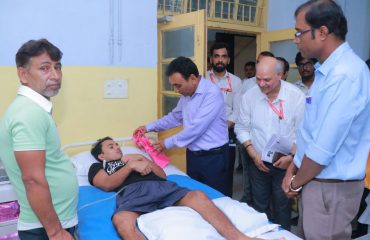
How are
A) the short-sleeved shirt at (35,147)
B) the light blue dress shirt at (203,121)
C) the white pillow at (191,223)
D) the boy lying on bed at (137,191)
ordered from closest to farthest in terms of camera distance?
the short-sleeved shirt at (35,147)
the white pillow at (191,223)
the boy lying on bed at (137,191)
the light blue dress shirt at (203,121)

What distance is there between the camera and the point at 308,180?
166 cm

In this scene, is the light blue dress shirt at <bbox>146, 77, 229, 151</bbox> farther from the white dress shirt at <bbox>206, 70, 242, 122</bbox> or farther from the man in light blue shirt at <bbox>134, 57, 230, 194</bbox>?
the white dress shirt at <bbox>206, 70, 242, 122</bbox>

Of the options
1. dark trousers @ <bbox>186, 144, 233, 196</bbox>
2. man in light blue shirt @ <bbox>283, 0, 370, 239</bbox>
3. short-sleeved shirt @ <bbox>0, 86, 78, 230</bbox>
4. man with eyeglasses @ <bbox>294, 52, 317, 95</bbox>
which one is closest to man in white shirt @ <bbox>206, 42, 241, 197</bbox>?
man with eyeglasses @ <bbox>294, 52, 317, 95</bbox>

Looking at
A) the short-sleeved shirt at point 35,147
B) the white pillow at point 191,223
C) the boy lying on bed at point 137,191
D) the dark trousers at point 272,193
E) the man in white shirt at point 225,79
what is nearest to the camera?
the short-sleeved shirt at point 35,147

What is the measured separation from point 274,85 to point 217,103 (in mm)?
485

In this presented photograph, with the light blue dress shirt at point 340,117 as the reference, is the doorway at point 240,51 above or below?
above

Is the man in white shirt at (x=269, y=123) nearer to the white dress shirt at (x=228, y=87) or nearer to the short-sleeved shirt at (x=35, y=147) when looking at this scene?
the white dress shirt at (x=228, y=87)

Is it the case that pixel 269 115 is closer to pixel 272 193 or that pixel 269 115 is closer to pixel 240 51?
pixel 272 193

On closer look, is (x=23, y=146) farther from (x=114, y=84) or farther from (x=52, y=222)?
(x=114, y=84)

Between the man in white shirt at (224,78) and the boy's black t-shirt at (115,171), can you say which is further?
the man in white shirt at (224,78)

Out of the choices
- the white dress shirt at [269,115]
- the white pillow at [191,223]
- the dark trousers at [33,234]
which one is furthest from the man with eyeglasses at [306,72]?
the dark trousers at [33,234]

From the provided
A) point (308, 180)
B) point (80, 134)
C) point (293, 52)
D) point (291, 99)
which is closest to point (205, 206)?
point (308, 180)

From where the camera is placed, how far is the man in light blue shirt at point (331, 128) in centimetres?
149

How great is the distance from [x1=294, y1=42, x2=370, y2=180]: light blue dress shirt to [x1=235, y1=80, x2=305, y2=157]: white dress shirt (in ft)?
2.91
